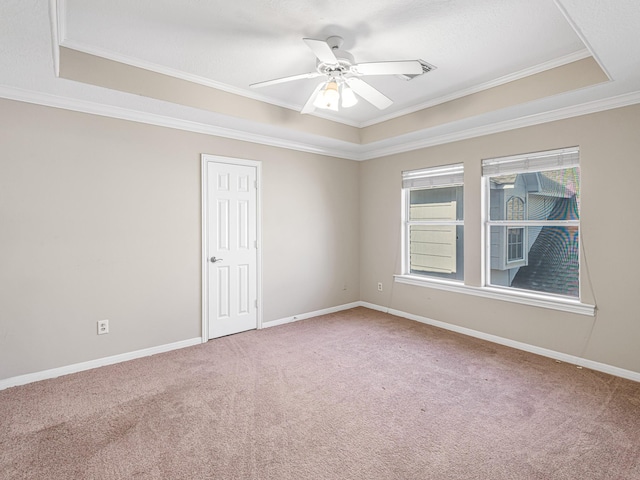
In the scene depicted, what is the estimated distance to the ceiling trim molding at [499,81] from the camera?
8.84 feet

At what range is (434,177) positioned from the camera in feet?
14.3

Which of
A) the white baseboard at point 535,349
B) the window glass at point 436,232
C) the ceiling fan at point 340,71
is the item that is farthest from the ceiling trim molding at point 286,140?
the white baseboard at point 535,349

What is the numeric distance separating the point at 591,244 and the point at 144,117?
14.3 feet

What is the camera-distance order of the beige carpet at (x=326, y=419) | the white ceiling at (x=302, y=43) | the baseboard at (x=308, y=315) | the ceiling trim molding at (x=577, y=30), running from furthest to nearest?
1. the baseboard at (x=308, y=315)
2. the white ceiling at (x=302, y=43)
3. the beige carpet at (x=326, y=419)
4. the ceiling trim molding at (x=577, y=30)

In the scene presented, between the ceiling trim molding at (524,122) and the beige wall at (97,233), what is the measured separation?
1751 millimetres

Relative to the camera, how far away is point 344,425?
2258 millimetres

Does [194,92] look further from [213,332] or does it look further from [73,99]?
[213,332]

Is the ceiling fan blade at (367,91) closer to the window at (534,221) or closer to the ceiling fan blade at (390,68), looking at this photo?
the ceiling fan blade at (390,68)

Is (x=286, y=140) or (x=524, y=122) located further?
(x=286, y=140)

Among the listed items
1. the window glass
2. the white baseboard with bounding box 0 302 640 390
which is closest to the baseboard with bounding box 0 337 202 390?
the white baseboard with bounding box 0 302 640 390

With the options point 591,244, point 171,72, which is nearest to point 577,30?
point 591,244

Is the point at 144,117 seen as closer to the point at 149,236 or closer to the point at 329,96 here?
the point at 149,236

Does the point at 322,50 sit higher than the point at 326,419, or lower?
higher

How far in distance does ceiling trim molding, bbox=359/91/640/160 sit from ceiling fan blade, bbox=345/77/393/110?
1490 millimetres
